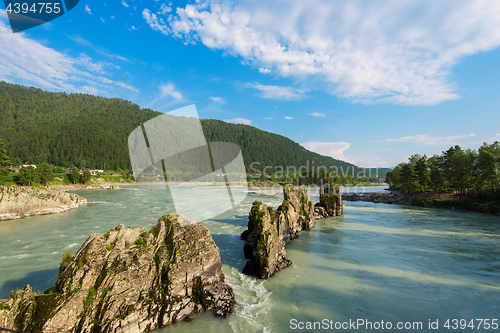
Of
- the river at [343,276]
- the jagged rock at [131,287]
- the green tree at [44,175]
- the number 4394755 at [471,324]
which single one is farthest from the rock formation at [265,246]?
the green tree at [44,175]

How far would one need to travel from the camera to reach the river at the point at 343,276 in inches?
414

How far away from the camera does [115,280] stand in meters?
8.26

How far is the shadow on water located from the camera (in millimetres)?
11736

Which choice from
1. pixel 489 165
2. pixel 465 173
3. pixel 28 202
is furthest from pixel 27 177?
pixel 465 173

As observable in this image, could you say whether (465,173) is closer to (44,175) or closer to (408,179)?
(408,179)

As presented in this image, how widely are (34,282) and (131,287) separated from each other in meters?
9.62

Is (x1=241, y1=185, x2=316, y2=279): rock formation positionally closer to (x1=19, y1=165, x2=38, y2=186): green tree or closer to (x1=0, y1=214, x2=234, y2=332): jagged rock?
(x1=0, y1=214, x2=234, y2=332): jagged rock

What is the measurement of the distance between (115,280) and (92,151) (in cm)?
22432

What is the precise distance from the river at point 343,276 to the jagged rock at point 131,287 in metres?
0.99

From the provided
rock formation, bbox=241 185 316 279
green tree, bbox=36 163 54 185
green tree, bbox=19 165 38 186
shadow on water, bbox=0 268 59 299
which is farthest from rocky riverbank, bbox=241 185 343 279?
green tree, bbox=36 163 54 185

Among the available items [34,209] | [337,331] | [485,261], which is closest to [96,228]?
[34,209]

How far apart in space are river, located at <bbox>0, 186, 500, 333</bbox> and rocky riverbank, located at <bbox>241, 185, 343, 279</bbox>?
0.79m

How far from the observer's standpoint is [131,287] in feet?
28.1

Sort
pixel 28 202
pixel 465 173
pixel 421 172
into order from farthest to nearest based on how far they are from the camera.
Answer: pixel 421 172 < pixel 465 173 < pixel 28 202
